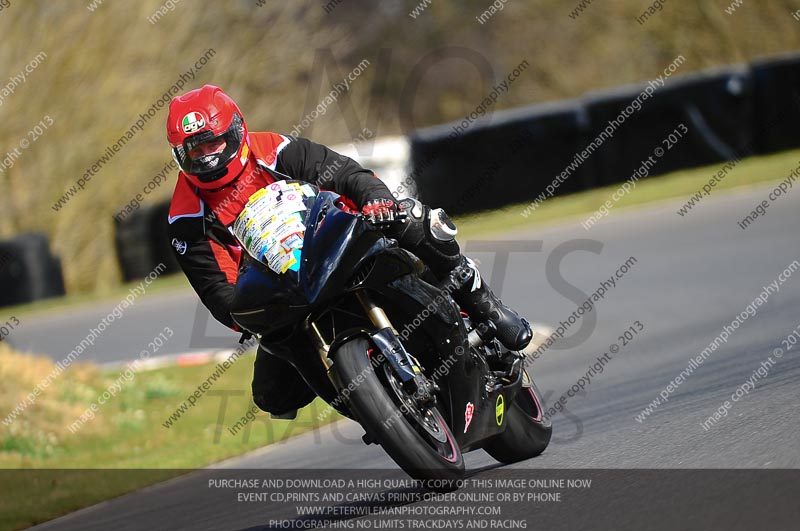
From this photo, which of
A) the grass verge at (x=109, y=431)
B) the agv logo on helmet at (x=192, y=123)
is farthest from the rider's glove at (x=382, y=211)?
the grass verge at (x=109, y=431)

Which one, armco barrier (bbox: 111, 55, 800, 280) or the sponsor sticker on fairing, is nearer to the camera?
the sponsor sticker on fairing

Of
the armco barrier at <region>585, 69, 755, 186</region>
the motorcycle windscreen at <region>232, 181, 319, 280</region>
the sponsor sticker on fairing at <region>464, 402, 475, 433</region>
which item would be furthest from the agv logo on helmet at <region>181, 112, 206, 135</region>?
the armco barrier at <region>585, 69, 755, 186</region>

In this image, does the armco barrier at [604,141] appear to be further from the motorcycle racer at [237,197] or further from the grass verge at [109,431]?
the motorcycle racer at [237,197]

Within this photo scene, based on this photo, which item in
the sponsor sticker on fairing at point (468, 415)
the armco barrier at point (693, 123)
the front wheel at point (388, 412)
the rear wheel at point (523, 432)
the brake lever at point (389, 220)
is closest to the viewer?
the front wheel at point (388, 412)

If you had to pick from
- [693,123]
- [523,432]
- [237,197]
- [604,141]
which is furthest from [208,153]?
[604,141]

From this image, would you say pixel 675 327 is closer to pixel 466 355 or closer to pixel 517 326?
pixel 517 326

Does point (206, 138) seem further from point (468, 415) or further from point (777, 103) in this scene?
point (777, 103)

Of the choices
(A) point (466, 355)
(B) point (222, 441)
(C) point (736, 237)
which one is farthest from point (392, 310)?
(C) point (736, 237)

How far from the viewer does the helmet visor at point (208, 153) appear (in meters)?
5.23

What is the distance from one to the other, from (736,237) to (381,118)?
26.5 meters

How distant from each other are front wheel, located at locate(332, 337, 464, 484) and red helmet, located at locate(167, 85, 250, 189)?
3.46 feet

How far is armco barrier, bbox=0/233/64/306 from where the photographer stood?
2047 centimetres

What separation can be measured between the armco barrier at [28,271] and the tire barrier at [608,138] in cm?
656

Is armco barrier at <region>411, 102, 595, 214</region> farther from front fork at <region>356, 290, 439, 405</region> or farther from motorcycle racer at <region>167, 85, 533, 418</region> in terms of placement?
front fork at <region>356, 290, 439, 405</region>
